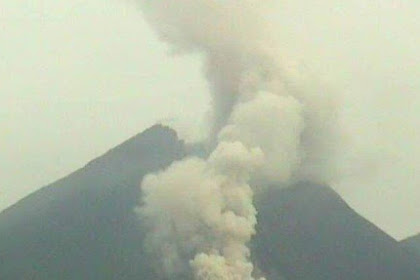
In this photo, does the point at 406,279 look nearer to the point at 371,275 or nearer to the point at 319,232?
the point at 371,275

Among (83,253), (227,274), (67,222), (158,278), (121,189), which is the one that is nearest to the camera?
(227,274)

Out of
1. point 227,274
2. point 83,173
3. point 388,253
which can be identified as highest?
point 388,253

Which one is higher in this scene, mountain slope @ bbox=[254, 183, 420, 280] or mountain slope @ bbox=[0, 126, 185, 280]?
mountain slope @ bbox=[254, 183, 420, 280]

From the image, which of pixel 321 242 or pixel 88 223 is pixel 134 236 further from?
pixel 321 242

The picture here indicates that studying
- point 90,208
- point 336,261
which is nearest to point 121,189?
point 90,208

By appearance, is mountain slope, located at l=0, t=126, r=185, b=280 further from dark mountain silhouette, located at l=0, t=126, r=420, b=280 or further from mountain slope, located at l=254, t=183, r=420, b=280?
mountain slope, located at l=254, t=183, r=420, b=280

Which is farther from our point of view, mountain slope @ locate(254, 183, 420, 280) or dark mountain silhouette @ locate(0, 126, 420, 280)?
mountain slope @ locate(254, 183, 420, 280)

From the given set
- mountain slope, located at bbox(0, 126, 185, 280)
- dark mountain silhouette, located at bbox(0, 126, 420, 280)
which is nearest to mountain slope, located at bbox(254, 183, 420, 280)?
dark mountain silhouette, located at bbox(0, 126, 420, 280)

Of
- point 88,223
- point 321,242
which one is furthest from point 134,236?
point 321,242
